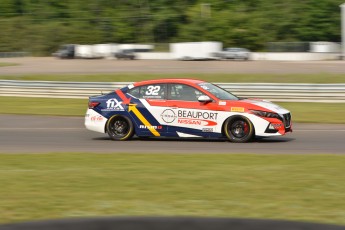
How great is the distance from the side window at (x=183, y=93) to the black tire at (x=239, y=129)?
34.6 inches

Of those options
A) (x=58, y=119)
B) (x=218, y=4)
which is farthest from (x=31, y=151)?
→ (x=218, y=4)

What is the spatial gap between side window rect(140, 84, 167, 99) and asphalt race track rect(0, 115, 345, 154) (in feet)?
3.01

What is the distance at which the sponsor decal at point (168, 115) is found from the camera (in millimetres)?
14766

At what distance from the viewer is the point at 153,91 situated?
49.3 ft

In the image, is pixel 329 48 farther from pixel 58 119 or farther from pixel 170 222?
pixel 170 222

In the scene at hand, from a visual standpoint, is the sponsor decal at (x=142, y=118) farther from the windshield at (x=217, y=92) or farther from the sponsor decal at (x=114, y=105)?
the windshield at (x=217, y=92)

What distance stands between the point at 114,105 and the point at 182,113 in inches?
59.6

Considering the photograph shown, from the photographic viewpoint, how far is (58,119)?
2033cm

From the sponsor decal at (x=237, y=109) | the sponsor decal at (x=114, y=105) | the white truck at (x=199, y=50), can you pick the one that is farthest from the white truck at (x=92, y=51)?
the sponsor decal at (x=237, y=109)

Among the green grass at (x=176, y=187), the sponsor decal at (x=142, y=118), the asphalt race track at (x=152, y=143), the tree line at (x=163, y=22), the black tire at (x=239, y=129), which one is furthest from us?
the tree line at (x=163, y=22)

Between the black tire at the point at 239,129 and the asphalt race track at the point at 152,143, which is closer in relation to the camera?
the asphalt race track at the point at 152,143

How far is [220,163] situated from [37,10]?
91552mm

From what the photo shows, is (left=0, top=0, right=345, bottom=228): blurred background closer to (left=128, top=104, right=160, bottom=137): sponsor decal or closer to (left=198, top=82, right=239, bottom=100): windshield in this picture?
(left=128, top=104, right=160, bottom=137): sponsor decal

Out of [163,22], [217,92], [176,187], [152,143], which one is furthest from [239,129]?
[163,22]
